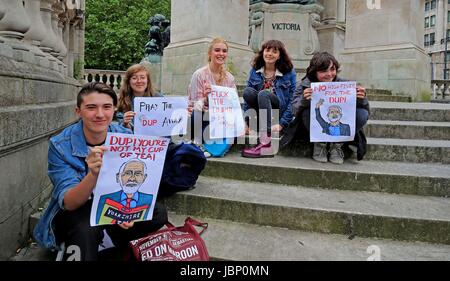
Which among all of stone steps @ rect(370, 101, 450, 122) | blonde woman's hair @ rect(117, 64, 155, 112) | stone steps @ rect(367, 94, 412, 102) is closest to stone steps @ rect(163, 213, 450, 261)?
blonde woman's hair @ rect(117, 64, 155, 112)

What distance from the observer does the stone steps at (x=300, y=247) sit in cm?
262

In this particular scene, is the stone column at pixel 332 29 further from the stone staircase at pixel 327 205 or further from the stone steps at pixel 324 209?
the stone steps at pixel 324 209

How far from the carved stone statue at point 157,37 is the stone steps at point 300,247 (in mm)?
9300

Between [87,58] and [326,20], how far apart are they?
70.8ft

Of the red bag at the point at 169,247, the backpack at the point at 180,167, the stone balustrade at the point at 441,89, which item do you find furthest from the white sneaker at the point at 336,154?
the stone balustrade at the point at 441,89

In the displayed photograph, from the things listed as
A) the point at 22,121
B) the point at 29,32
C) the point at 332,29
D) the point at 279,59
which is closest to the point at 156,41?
the point at 332,29

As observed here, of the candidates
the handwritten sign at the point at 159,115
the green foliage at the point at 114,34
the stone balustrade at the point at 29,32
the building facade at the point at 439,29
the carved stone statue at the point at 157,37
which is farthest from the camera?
the building facade at the point at 439,29

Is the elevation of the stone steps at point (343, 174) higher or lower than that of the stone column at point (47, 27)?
lower

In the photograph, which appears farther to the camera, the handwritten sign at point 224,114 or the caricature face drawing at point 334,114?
the handwritten sign at point 224,114

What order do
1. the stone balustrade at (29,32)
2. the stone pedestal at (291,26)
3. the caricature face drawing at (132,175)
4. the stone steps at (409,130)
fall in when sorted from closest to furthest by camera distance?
the caricature face drawing at (132,175)
the stone balustrade at (29,32)
the stone steps at (409,130)
the stone pedestal at (291,26)

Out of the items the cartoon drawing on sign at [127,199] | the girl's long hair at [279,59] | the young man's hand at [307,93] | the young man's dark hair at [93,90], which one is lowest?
the cartoon drawing on sign at [127,199]
